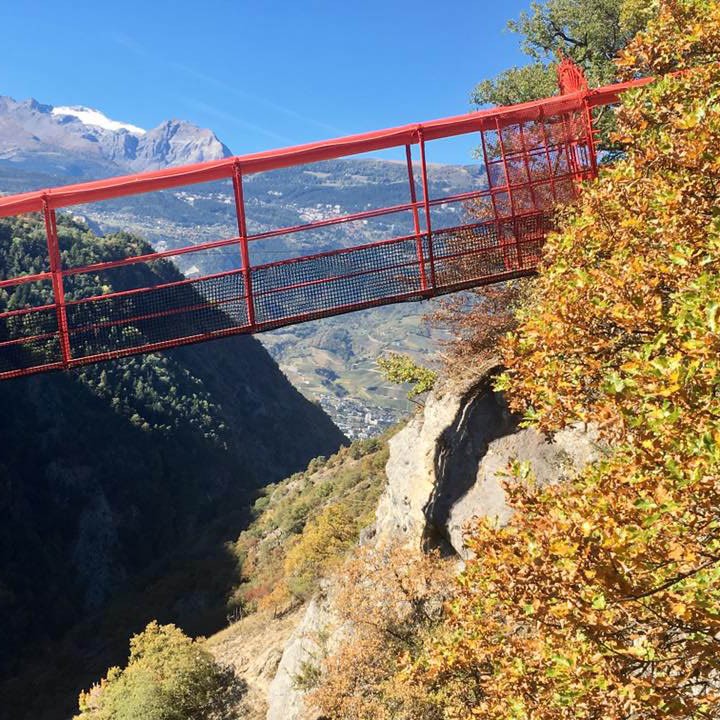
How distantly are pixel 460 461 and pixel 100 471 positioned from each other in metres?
89.8

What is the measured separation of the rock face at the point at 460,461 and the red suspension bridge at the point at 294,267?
15.2ft

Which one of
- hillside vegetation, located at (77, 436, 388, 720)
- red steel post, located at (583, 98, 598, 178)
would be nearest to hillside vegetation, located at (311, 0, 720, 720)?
red steel post, located at (583, 98, 598, 178)

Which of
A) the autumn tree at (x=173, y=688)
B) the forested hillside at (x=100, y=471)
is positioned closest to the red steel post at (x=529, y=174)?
the autumn tree at (x=173, y=688)

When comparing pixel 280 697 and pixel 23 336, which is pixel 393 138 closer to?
pixel 23 336

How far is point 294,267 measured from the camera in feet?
38.2

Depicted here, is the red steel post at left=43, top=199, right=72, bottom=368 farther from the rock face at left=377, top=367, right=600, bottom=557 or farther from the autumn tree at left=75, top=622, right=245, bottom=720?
the autumn tree at left=75, top=622, right=245, bottom=720

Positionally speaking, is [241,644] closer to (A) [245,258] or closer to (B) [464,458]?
(B) [464,458]

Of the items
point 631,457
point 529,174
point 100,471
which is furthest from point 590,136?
point 100,471

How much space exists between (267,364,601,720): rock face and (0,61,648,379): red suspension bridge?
15.2 ft

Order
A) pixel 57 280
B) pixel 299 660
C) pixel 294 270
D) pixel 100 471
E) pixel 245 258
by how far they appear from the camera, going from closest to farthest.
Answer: pixel 57 280 → pixel 245 258 → pixel 294 270 → pixel 299 660 → pixel 100 471

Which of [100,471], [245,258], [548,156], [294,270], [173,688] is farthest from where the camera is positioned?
[100,471]

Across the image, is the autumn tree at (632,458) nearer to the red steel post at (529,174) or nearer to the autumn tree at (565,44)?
the red steel post at (529,174)

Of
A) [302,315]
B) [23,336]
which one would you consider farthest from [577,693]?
[23,336]

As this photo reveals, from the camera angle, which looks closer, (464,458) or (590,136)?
(590,136)
